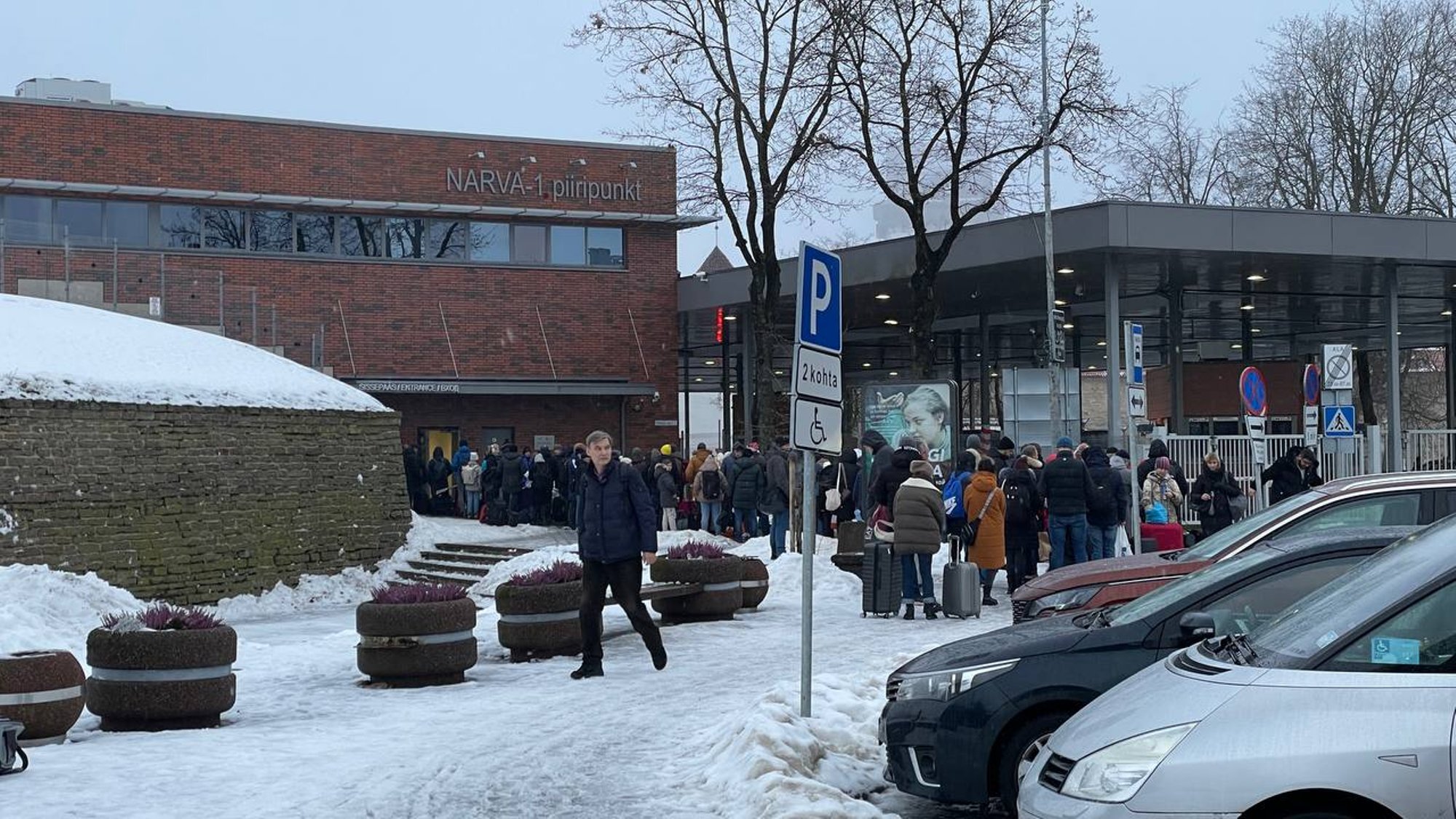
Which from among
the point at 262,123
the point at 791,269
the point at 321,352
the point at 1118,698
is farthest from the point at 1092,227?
the point at 1118,698

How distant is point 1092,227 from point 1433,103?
950 inches

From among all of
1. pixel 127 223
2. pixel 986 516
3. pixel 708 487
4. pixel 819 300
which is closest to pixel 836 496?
pixel 708 487

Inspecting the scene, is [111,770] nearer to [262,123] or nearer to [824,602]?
[824,602]

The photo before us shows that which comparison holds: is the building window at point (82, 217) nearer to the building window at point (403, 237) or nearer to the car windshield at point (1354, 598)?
the building window at point (403, 237)

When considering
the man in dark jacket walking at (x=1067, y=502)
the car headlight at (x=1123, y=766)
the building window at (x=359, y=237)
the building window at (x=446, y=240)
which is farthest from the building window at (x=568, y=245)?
the car headlight at (x=1123, y=766)

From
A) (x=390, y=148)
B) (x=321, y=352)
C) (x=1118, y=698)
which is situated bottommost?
(x=1118, y=698)

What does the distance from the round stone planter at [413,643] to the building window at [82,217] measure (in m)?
26.5

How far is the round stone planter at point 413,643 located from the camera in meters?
12.2

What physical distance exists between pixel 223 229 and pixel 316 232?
7.18 ft

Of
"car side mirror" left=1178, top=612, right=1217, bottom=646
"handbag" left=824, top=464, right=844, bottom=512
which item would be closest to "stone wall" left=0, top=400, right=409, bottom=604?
"handbag" left=824, top=464, right=844, bottom=512

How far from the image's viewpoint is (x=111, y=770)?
8617mm

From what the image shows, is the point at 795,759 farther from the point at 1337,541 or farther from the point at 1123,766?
the point at 1123,766

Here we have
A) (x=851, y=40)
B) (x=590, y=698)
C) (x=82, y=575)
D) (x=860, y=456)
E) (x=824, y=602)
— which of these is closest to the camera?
(x=590, y=698)

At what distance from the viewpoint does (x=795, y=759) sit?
8266 mm
